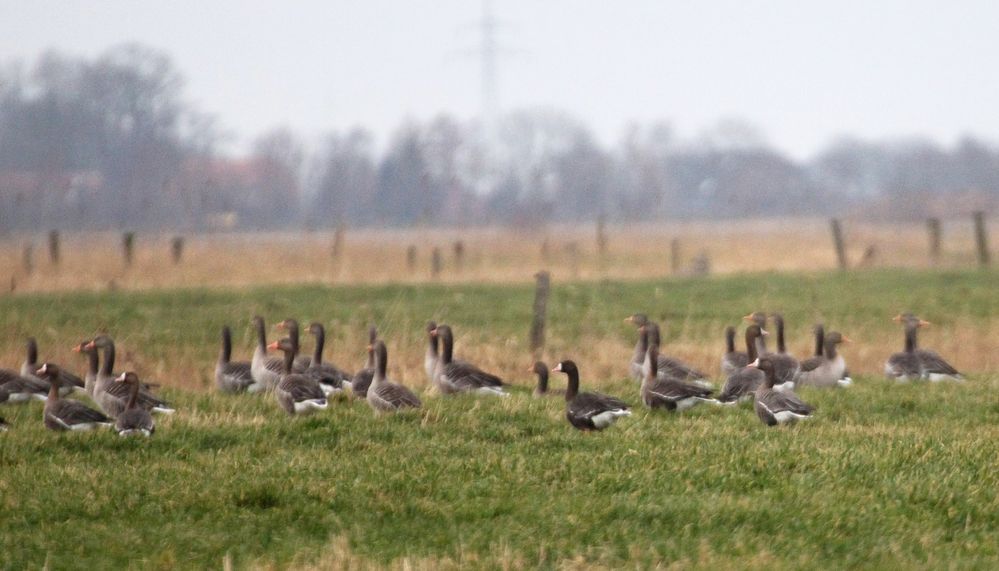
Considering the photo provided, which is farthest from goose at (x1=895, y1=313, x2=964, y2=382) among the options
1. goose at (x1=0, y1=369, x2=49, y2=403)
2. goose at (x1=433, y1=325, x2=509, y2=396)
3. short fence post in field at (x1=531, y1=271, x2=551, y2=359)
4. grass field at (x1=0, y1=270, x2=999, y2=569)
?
goose at (x1=0, y1=369, x2=49, y2=403)

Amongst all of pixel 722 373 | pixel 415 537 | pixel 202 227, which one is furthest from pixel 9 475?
pixel 202 227

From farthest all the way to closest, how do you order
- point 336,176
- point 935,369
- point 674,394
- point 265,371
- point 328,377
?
1. point 336,176
2. point 935,369
3. point 265,371
4. point 328,377
5. point 674,394

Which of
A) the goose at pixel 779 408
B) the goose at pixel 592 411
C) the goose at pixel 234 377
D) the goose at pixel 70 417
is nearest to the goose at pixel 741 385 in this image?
the goose at pixel 779 408

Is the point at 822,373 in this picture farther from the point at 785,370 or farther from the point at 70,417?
the point at 70,417

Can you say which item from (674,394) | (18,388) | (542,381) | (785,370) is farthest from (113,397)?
(785,370)

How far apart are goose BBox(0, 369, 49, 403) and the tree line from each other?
139ft

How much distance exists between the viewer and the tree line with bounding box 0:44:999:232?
305 ft

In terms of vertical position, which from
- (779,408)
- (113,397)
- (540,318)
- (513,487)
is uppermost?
(540,318)

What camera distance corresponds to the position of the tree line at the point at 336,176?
9281 cm

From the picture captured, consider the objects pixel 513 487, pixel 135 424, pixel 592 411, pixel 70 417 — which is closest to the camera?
pixel 513 487

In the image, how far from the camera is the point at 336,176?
109938mm

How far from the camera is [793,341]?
76.8ft

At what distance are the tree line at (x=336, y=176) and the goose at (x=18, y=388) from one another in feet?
139

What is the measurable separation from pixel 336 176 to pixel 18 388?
9476 cm
